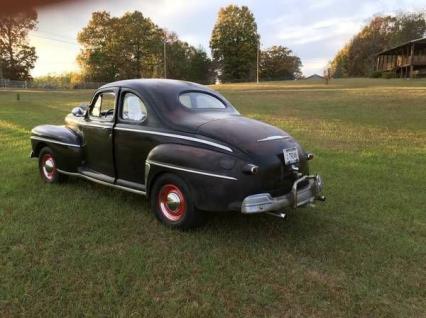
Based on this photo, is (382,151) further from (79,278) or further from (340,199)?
(79,278)

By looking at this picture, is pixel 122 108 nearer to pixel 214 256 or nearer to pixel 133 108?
pixel 133 108

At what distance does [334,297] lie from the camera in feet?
11.6

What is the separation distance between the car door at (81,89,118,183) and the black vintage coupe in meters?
0.01

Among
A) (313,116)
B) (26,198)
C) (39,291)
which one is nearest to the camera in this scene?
(39,291)

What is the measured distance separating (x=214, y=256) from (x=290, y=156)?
1.41 metres

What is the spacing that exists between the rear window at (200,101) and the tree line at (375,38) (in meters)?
75.1

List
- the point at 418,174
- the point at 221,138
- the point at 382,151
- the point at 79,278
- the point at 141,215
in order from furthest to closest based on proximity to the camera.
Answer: the point at 382,151
the point at 418,174
the point at 141,215
the point at 221,138
the point at 79,278

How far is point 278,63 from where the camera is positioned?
86.8 metres

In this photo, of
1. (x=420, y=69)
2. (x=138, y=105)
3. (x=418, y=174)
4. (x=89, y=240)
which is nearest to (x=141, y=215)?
(x=89, y=240)

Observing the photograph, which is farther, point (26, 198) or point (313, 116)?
point (313, 116)

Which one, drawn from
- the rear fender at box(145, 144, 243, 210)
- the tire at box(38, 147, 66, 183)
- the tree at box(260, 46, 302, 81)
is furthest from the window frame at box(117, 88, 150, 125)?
the tree at box(260, 46, 302, 81)

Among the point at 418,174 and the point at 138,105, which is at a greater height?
the point at 138,105

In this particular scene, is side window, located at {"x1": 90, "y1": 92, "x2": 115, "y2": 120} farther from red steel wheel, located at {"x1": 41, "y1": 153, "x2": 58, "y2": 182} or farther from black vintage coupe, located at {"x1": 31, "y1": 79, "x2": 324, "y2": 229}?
red steel wheel, located at {"x1": 41, "y1": 153, "x2": 58, "y2": 182}

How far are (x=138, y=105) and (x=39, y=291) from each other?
107 inches
